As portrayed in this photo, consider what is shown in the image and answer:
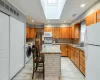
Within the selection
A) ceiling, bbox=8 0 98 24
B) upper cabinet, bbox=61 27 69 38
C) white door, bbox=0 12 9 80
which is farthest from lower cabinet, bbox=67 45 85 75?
upper cabinet, bbox=61 27 69 38

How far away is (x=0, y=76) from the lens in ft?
8.64

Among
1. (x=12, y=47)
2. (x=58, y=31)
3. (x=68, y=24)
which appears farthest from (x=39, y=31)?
(x=12, y=47)

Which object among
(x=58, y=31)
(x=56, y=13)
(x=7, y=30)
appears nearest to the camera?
(x=7, y=30)

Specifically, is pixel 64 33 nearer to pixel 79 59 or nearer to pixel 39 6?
pixel 79 59

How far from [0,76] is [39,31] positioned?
6.15 metres

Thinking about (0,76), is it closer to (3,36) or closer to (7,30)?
(3,36)

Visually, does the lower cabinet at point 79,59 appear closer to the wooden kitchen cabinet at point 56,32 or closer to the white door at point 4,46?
the white door at point 4,46

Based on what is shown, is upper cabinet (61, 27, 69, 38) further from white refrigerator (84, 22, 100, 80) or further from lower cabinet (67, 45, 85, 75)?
white refrigerator (84, 22, 100, 80)

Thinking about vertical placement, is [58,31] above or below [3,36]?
above

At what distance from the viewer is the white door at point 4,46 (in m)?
2.68

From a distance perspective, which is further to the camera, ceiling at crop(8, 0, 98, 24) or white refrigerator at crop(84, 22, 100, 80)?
ceiling at crop(8, 0, 98, 24)

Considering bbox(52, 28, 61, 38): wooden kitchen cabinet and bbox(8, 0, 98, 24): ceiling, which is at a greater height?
bbox(8, 0, 98, 24): ceiling

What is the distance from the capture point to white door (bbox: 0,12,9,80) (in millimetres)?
2678

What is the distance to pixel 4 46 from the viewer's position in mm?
2840
